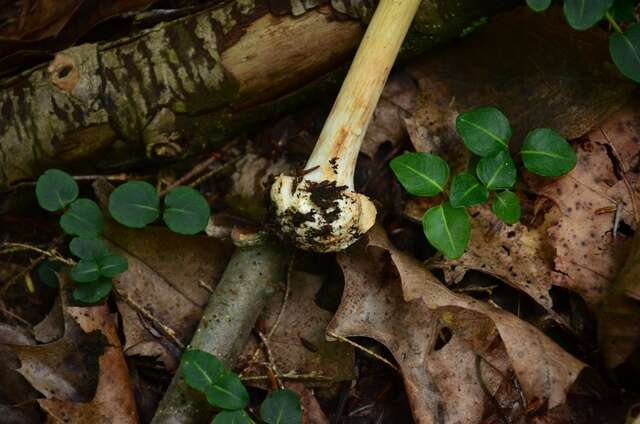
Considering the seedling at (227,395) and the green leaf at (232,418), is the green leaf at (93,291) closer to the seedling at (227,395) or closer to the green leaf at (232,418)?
the seedling at (227,395)

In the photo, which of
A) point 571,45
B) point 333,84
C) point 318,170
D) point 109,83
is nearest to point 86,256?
point 109,83

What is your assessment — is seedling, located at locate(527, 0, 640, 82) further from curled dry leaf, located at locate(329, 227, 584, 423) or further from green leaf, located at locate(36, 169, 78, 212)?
green leaf, located at locate(36, 169, 78, 212)

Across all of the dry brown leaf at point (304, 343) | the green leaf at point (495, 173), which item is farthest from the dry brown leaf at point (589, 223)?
the dry brown leaf at point (304, 343)

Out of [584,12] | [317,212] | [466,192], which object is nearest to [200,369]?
[317,212]

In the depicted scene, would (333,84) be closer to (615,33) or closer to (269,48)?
(269,48)

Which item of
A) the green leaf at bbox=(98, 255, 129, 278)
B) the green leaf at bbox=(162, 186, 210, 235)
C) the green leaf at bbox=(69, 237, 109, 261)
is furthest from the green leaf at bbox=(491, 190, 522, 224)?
the green leaf at bbox=(69, 237, 109, 261)

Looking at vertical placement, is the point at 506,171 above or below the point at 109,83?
below
